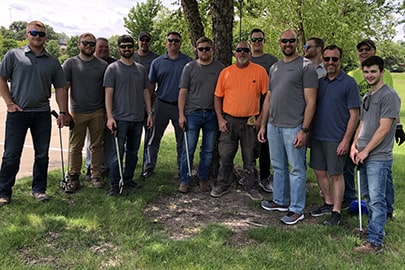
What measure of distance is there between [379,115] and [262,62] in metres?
2.40

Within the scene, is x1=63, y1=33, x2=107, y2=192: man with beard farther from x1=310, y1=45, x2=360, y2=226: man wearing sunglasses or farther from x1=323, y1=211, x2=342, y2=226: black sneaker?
x1=323, y1=211, x2=342, y2=226: black sneaker

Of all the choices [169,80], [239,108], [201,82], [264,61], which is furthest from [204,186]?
[264,61]

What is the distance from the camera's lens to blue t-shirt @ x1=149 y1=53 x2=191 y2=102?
6.12m

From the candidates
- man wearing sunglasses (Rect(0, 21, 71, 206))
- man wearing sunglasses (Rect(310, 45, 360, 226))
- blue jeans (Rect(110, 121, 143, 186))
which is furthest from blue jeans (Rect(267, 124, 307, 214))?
man wearing sunglasses (Rect(0, 21, 71, 206))

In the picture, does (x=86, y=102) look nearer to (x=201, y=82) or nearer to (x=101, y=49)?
(x=101, y=49)

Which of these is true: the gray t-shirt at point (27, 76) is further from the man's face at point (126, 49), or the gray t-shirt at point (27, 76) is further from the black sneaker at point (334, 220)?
the black sneaker at point (334, 220)

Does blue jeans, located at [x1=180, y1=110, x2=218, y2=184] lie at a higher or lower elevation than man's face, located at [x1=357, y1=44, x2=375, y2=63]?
lower

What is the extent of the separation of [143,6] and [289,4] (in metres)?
35.0

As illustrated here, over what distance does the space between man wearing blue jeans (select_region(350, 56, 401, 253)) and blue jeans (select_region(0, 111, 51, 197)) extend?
386 centimetres

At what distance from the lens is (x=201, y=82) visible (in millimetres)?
5555

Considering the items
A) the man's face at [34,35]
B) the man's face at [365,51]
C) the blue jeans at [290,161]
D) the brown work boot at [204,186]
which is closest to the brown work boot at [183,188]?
the brown work boot at [204,186]

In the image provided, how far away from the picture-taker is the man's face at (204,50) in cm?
545

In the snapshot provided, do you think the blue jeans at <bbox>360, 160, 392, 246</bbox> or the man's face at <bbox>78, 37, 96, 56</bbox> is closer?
the blue jeans at <bbox>360, 160, 392, 246</bbox>

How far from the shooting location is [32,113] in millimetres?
5062
